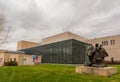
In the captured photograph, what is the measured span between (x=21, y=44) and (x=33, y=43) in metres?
7.50

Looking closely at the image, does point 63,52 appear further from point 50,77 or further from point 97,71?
point 50,77

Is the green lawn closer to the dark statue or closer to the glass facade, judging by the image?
the dark statue

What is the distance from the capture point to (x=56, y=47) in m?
46.8

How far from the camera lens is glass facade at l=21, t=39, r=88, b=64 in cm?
4097

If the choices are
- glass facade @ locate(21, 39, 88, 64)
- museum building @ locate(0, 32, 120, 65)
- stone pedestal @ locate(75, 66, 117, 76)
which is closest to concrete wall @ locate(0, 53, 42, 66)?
museum building @ locate(0, 32, 120, 65)

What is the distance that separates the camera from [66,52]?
42.0 m

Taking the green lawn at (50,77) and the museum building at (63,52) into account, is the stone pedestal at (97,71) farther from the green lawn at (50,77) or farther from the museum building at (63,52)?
the museum building at (63,52)

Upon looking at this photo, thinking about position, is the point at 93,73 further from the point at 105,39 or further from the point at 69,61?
the point at 105,39

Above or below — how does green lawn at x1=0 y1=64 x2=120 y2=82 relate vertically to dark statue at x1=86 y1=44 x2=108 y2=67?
below

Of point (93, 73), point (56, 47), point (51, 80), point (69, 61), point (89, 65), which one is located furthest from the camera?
point (56, 47)

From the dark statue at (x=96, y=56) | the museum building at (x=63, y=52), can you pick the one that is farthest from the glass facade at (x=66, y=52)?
the dark statue at (x=96, y=56)

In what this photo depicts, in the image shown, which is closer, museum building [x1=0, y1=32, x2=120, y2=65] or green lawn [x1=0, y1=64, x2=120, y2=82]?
green lawn [x1=0, y1=64, x2=120, y2=82]

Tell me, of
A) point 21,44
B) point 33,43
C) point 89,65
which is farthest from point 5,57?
point 89,65

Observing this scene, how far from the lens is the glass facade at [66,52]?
41.0 m
